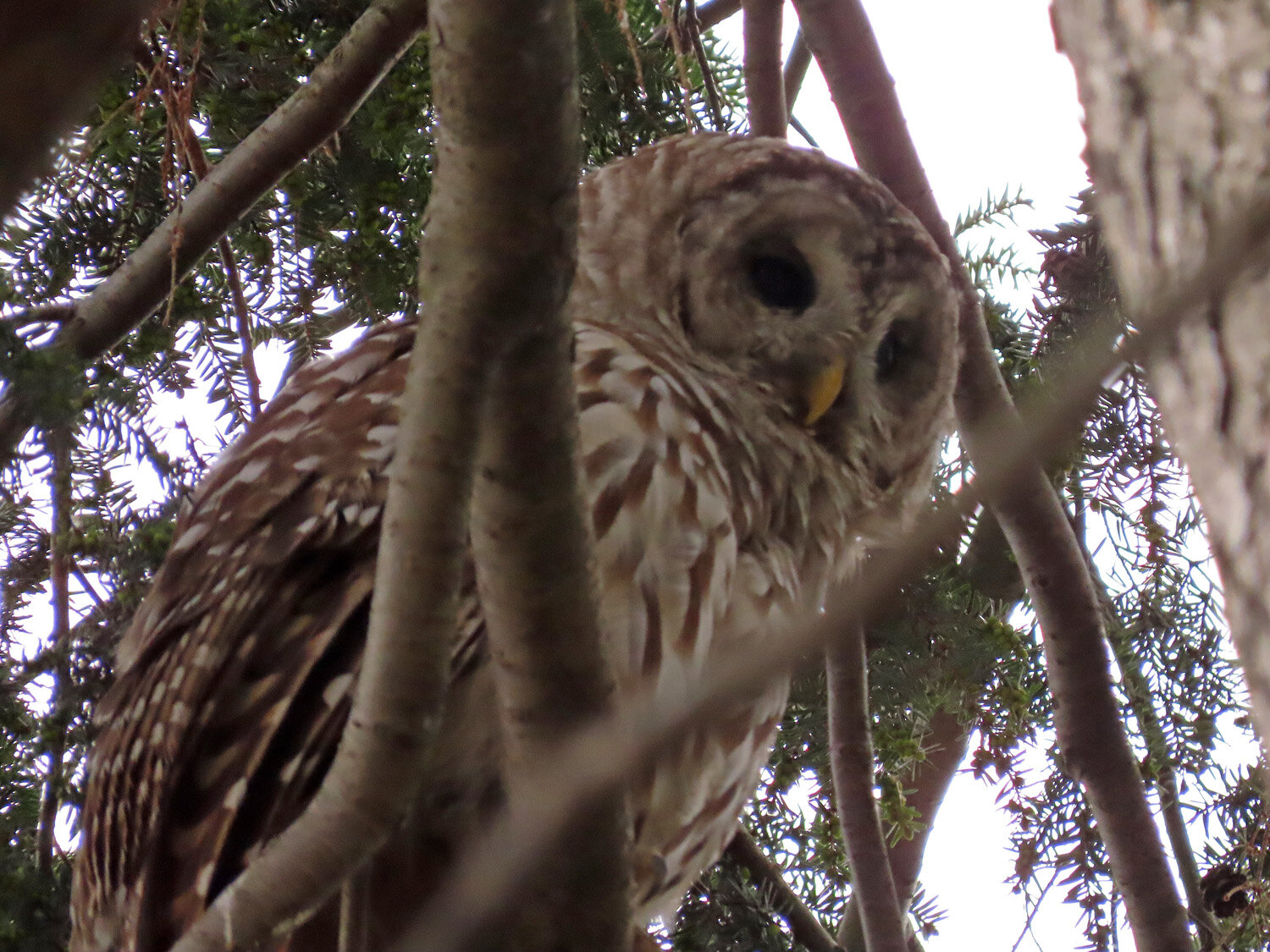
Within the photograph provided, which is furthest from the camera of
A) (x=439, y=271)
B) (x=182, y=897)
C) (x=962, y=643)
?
(x=962, y=643)

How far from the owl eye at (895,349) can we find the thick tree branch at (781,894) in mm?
1185

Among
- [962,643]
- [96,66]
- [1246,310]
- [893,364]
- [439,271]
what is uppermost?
[893,364]

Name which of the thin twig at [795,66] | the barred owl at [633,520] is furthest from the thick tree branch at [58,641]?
the thin twig at [795,66]

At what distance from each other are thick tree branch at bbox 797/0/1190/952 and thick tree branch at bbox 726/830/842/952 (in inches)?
24.8

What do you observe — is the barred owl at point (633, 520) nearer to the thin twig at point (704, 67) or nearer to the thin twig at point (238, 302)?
the thin twig at point (704, 67)

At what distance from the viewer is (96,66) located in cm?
47

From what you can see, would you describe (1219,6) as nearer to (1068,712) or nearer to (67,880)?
(1068,712)

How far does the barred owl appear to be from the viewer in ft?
7.07

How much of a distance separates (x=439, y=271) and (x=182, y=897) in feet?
4.25

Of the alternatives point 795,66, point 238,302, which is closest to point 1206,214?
point 238,302

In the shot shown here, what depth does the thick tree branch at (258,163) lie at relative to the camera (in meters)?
2.54

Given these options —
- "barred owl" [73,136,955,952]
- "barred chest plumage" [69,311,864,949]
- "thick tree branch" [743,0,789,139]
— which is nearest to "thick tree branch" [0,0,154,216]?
"barred owl" [73,136,955,952]

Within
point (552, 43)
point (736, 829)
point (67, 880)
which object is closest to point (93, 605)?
point (67, 880)

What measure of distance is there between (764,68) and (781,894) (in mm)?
1943
